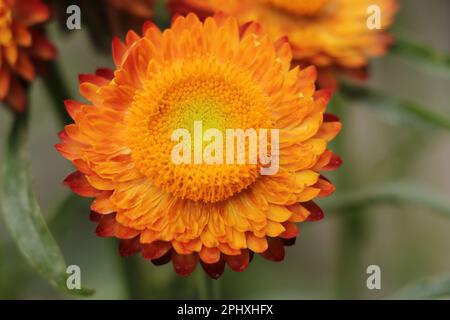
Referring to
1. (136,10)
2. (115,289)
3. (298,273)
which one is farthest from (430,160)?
(136,10)

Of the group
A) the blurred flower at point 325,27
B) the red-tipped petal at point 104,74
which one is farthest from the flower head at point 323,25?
the red-tipped petal at point 104,74

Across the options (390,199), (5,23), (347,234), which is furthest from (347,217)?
(5,23)

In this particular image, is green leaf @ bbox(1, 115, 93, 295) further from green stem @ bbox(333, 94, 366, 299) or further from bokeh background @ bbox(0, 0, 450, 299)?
green stem @ bbox(333, 94, 366, 299)

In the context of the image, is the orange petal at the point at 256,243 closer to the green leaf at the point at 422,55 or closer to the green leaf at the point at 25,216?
the green leaf at the point at 25,216

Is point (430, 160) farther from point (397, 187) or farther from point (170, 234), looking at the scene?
point (170, 234)

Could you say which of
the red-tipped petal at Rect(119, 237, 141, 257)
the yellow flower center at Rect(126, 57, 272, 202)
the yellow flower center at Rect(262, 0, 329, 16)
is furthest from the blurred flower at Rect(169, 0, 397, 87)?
the red-tipped petal at Rect(119, 237, 141, 257)

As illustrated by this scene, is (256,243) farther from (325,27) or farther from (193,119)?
(325,27)
